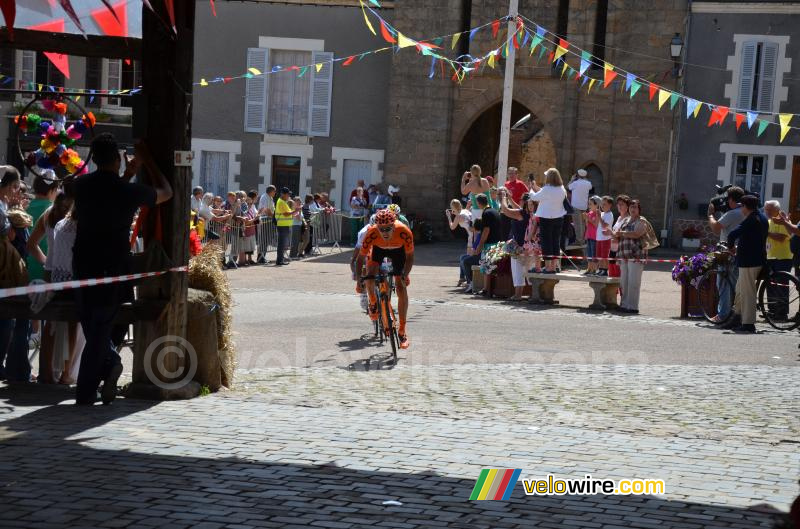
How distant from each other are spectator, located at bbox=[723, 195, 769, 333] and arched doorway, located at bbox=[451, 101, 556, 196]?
1830 centimetres

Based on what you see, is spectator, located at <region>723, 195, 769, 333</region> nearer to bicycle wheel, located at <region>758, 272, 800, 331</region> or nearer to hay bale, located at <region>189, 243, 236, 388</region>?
bicycle wheel, located at <region>758, 272, 800, 331</region>

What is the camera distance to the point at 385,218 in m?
12.6

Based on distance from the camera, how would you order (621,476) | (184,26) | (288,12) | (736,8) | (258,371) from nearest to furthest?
1. (621,476)
2. (184,26)
3. (258,371)
4. (736,8)
5. (288,12)

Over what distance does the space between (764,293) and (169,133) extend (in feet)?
33.1

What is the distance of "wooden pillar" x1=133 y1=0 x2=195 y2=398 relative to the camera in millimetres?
8828

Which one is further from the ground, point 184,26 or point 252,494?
point 184,26

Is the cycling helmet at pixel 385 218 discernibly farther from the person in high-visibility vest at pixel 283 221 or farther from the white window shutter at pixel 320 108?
the white window shutter at pixel 320 108

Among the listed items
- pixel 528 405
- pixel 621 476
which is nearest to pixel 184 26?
pixel 528 405

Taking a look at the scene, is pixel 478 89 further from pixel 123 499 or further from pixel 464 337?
pixel 123 499

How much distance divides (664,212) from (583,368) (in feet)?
68.1

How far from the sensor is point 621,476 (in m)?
6.85

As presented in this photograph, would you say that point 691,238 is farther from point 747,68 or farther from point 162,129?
point 162,129

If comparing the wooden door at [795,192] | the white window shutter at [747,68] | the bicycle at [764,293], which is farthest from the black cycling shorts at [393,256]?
the white window shutter at [747,68]

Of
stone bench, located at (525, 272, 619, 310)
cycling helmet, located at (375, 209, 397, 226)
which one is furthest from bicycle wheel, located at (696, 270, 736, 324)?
cycling helmet, located at (375, 209, 397, 226)
